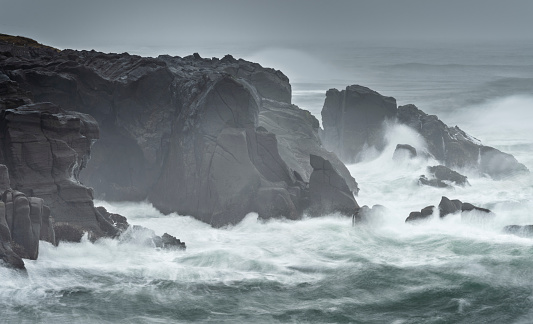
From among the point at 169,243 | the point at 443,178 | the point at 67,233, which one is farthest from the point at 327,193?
the point at 67,233

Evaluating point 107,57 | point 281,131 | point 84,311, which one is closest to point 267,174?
point 281,131

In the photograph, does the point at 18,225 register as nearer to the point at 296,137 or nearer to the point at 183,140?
the point at 183,140

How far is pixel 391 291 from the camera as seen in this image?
4388cm

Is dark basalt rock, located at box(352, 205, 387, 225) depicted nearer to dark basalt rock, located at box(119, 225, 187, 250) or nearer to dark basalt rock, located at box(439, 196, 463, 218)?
dark basalt rock, located at box(439, 196, 463, 218)

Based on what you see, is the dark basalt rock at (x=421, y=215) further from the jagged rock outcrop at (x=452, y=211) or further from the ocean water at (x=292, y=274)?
the ocean water at (x=292, y=274)

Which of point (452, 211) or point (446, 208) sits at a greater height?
point (446, 208)

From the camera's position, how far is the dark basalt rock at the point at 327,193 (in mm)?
58406

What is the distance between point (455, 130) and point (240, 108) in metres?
33.4

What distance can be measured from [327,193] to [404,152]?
2334 centimetres

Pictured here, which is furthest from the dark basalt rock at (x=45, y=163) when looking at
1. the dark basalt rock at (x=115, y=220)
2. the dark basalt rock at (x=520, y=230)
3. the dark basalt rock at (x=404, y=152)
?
the dark basalt rock at (x=404, y=152)

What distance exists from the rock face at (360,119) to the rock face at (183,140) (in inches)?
445

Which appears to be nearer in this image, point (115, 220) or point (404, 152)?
point (115, 220)

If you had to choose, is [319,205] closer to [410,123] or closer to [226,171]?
[226,171]

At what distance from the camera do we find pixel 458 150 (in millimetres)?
80312
